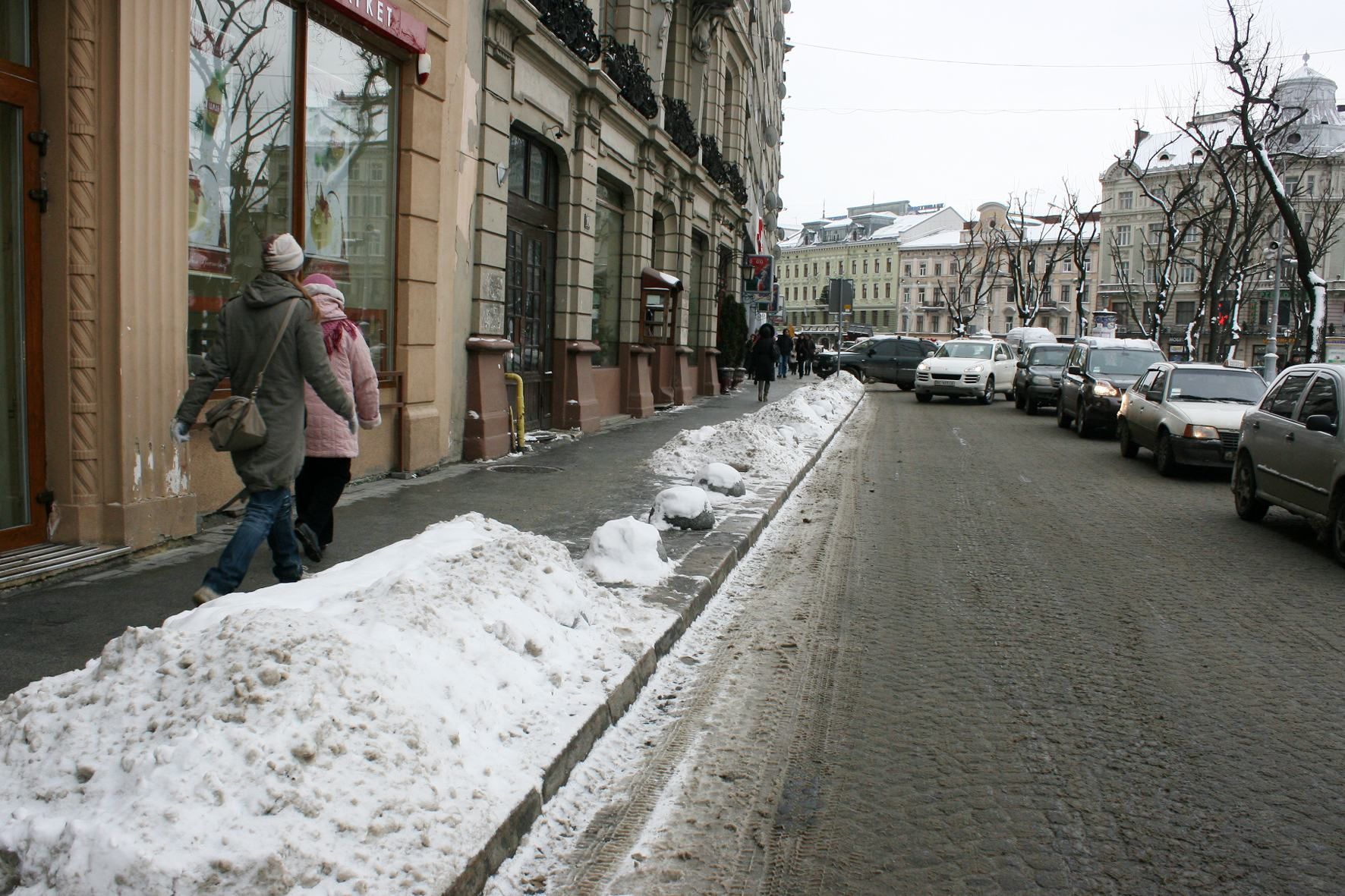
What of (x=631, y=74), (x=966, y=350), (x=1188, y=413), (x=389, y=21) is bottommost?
(x=1188, y=413)

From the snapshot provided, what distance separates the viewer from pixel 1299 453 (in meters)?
9.03

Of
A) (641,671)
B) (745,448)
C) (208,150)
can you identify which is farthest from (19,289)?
(745,448)

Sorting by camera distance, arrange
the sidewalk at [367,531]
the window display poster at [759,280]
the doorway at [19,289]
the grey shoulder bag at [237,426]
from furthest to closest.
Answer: the window display poster at [759,280] < the doorway at [19,289] < the grey shoulder bag at [237,426] < the sidewalk at [367,531]

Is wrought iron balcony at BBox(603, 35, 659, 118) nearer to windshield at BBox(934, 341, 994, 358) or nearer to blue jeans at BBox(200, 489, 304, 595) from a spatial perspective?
blue jeans at BBox(200, 489, 304, 595)

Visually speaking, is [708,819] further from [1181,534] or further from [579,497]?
[1181,534]

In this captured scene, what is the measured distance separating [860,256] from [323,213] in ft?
379

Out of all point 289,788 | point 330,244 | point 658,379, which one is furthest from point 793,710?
point 658,379

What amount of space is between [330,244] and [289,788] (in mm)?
7689

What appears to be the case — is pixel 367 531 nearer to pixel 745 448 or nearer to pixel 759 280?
pixel 745 448

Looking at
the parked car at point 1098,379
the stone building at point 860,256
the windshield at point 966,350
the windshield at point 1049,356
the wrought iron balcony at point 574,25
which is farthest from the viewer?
the stone building at point 860,256

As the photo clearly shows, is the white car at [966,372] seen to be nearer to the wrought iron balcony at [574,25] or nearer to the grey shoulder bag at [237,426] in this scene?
the wrought iron balcony at [574,25]

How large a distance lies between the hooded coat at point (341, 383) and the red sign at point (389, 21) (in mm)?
3582

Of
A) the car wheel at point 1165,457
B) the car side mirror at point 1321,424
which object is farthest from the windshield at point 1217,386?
the car side mirror at point 1321,424

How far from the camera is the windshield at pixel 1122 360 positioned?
19.9m
